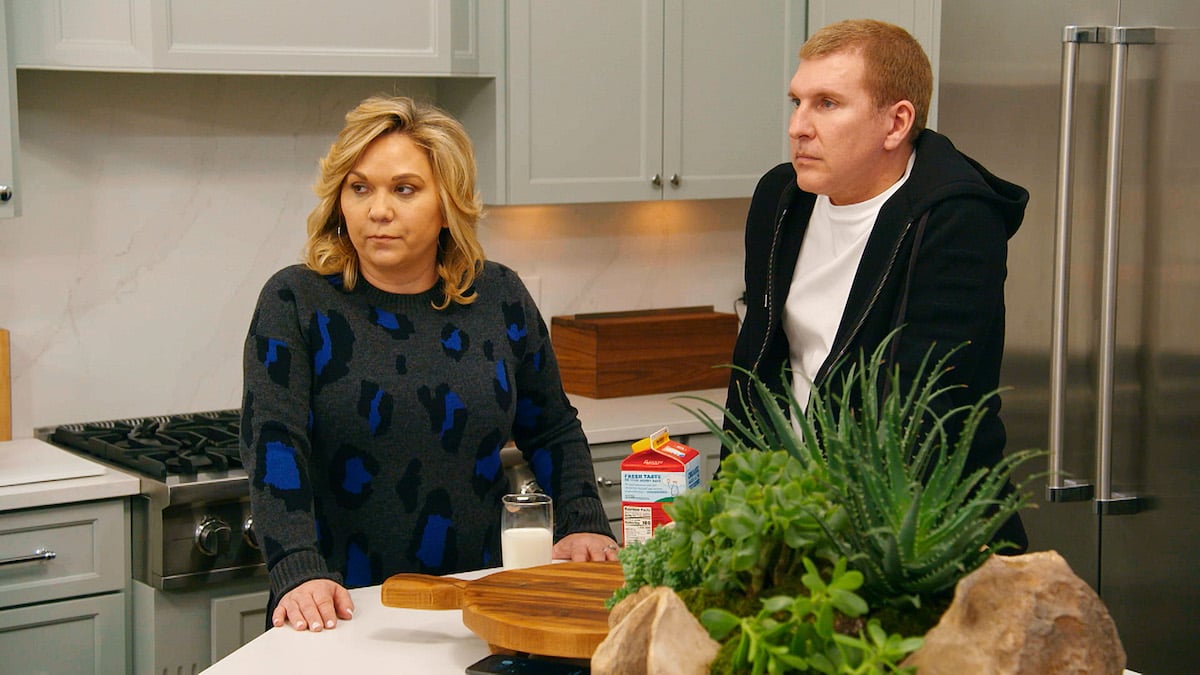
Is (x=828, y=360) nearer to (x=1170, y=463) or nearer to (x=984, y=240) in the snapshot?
(x=984, y=240)

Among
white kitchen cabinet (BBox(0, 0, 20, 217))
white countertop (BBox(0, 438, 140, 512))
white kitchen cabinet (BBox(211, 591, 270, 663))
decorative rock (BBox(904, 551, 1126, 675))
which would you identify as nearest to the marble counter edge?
white countertop (BBox(0, 438, 140, 512))

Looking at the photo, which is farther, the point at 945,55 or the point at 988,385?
the point at 945,55

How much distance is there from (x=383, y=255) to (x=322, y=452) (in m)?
0.30

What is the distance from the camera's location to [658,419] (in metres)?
3.29

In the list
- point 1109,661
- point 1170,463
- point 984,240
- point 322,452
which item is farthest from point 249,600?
point 1109,661

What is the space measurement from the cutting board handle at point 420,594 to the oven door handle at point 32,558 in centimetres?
122

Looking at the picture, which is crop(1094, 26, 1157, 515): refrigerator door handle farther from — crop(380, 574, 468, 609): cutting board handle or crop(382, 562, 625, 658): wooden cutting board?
crop(380, 574, 468, 609): cutting board handle

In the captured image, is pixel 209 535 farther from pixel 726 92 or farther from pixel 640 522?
pixel 726 92

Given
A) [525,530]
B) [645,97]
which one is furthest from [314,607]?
[645,97]

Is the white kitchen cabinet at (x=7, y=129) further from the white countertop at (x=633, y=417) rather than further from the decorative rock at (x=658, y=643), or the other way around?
the decorative rock at (x=658, y=643)

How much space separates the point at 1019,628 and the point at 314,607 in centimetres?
94

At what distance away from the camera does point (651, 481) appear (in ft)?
5.73

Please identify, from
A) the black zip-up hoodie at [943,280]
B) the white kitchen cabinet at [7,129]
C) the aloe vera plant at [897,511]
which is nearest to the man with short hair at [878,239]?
the black zip-up hoodie at [943,280]

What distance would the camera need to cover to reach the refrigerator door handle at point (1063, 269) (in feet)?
8.89
